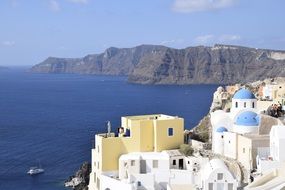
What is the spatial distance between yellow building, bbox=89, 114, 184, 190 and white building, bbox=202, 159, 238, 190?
687 cm

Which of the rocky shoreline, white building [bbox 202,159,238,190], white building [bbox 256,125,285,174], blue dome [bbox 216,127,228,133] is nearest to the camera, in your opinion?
white building [bbox 202,159,238,190]

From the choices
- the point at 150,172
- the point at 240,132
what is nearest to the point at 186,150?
the point at 150,172

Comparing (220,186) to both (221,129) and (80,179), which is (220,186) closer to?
(221,129)

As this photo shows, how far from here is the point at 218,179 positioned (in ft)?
92.4

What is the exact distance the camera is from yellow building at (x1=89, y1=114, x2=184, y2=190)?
111ft

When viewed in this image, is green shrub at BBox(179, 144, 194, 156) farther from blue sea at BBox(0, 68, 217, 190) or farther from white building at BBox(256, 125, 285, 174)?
blue sea at BBox(0, 68, 217, 190)

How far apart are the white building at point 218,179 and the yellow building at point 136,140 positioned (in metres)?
6.87

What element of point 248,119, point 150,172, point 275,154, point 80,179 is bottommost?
point 80,179

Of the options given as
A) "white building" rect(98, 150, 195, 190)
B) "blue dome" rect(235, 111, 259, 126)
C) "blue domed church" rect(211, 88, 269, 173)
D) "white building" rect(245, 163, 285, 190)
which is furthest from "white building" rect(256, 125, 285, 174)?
"white building" rect(98, 150, 195, 190)

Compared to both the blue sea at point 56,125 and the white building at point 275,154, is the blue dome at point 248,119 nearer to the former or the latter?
the white building at point 275,154

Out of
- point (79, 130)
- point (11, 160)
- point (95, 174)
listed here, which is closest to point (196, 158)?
point (95, 174)

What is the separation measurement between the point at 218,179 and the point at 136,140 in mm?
7809

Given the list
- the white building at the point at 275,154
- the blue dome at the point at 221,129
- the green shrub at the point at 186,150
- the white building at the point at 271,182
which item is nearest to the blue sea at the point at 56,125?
the green shrub at the point at 186,150

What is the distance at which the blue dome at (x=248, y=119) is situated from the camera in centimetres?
3425
